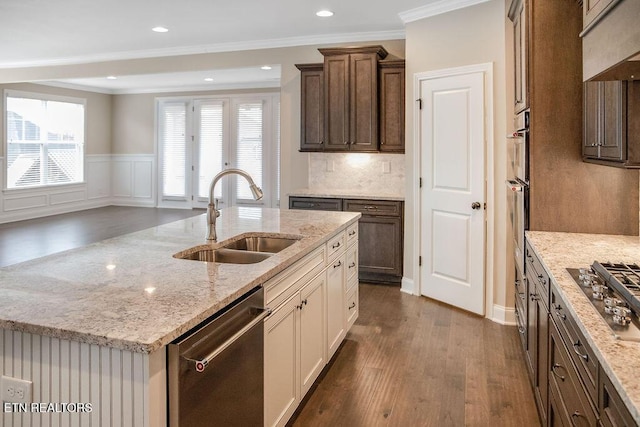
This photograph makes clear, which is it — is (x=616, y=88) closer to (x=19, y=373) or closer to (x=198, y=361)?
(x=198, y=361)

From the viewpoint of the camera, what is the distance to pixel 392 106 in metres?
5.14

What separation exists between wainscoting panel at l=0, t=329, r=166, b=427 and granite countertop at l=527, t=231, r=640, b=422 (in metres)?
1.11

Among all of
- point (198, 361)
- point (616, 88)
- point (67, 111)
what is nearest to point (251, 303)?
point (198, 361)

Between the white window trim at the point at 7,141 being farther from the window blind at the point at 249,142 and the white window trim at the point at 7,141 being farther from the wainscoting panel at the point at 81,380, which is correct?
the wainscoting panel at the point at 81,380

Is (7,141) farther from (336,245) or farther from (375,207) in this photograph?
(336,245)

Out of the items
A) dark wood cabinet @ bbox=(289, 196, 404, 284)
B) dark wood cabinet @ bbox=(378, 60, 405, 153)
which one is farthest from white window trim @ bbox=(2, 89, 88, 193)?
dark wood cabinet @ bbox=(378, 60, 405, 153)

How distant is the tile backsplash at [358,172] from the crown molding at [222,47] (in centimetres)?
128

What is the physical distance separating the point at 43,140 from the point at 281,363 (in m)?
9.43

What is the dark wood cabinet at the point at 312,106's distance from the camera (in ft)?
17.7

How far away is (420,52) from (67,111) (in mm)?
8293

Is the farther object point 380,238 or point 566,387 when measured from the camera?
point 380,238

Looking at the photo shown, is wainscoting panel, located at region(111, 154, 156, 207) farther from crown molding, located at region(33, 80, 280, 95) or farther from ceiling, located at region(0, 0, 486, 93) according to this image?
ceiling, located at region(0, 0, 486, 93)

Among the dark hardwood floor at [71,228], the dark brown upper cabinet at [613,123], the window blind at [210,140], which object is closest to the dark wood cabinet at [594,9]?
the dark brown upper cabinet at [613,123]

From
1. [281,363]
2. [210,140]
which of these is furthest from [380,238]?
[210,140]
